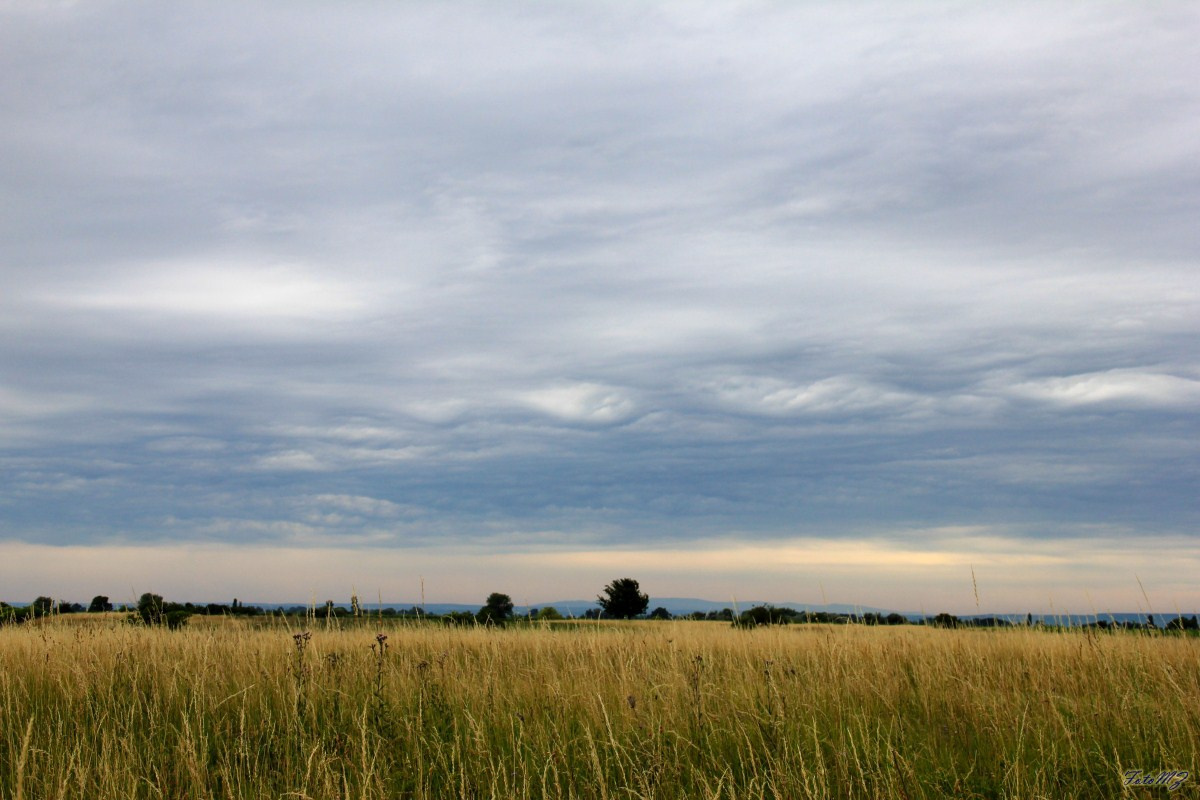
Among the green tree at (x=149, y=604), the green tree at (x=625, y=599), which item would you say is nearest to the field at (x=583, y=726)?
the green tree at (x=149, y=604)

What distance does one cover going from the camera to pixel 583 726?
6574 mm

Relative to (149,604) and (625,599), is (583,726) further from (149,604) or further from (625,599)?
(625,599)

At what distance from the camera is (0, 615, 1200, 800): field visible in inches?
217

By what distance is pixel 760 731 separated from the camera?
245 inches

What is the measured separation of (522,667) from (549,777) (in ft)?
15.8

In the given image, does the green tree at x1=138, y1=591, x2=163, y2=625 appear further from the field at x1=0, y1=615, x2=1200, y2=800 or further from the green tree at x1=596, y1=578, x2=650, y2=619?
the green tree at x1=596, y1=578, x2=650, y2=619

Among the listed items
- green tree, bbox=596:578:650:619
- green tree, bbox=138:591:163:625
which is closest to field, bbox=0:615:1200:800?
green tree, bbox=138:591:163:625

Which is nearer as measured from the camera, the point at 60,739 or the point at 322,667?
the point at 60,739

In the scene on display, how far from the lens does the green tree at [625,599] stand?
36625 mm

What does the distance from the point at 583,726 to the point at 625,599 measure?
101 ft

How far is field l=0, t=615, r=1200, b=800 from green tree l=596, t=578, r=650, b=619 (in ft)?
86.3

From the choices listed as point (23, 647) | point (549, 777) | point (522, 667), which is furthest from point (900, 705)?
point (23, 647)

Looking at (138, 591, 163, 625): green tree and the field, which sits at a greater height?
(138, 591, 163, 625): green tree

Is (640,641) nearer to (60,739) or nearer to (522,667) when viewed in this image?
(522,667)
